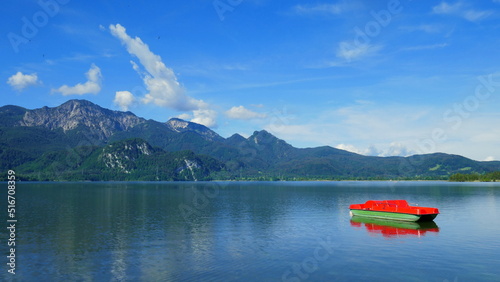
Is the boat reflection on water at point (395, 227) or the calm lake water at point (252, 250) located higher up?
the calm lake water at point (252, 250)

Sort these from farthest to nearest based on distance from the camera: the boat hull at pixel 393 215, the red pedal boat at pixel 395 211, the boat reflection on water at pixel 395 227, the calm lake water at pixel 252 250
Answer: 1. the boat hull at pixel 393 215
2. the red pedal boat at pixel 395 211
3. the boat reflection on water at pixel 395 227
4. the calm lake water at pixel 252 250

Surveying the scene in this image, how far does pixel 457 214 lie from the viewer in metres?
85.1

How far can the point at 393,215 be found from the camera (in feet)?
250

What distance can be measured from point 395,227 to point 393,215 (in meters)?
9.35

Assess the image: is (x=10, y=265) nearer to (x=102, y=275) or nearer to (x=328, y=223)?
(x=102, y=275)

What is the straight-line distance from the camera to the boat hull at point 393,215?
71.0 meters

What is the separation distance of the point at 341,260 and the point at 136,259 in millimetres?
24091

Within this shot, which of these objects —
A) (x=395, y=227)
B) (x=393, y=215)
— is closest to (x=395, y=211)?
(x=393, y=215)

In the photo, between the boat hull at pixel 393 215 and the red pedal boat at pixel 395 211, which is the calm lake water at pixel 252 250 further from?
the red pedal boat at pixel 395 211

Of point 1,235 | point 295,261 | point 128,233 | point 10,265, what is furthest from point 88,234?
point 295,261

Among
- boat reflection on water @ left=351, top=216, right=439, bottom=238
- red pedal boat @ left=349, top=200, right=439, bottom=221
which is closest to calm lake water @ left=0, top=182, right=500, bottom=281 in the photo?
boat reflection on water @ left=351, top=216, right=439, bottom=238

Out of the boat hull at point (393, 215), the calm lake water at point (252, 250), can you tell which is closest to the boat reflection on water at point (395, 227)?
the calm lake water at point (252, 250)

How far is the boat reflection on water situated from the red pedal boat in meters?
1.16

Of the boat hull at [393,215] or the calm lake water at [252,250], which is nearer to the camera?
the calm lake water at [252,250]
